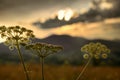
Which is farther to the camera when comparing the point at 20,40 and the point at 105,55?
the point at 105,55

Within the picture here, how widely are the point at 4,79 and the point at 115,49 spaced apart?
12000 centimetres

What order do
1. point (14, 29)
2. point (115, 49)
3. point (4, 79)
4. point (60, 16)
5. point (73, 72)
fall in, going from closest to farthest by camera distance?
point (14, 29) < point (60, 16) < point (4, 79) < point (73, 72) < point (115, 49)

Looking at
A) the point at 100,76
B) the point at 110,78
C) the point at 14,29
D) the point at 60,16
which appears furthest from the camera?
the point at 100,76

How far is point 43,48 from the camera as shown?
5.50 m

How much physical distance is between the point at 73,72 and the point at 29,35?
28.7 feet

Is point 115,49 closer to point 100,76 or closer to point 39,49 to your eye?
point 100,76

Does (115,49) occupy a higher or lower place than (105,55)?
lower

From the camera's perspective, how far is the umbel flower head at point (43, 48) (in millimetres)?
5430

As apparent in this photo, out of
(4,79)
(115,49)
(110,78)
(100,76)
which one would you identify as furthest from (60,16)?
(115,49)

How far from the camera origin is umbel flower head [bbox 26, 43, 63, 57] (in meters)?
5.43

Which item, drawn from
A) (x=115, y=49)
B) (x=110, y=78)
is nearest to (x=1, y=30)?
(x=110, y=78)

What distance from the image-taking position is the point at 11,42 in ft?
18.8

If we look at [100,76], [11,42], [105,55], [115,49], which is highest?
[11,42]

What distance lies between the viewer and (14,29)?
5.45 meters
